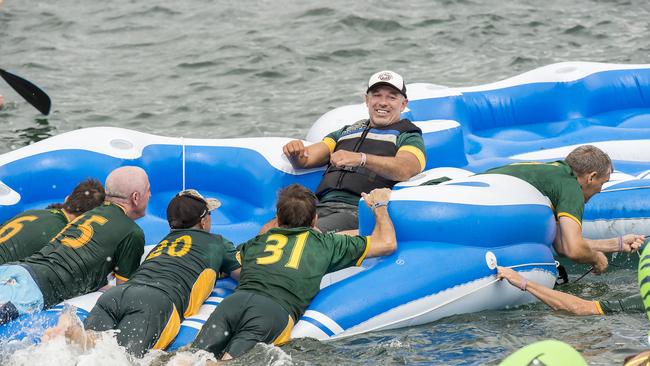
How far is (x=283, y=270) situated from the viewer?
4785 millimetres

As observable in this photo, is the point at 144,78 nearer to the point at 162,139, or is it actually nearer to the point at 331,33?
the point at 331,33

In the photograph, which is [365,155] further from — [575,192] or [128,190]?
[128,190]

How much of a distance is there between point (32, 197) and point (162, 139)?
935 mm

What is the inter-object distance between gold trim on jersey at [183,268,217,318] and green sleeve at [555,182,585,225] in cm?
191

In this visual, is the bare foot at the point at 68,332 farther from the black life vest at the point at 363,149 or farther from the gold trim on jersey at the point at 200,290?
the black life vest at the point at 363,149

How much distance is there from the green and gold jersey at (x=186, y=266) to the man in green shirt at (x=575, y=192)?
Result: 67.1 inches

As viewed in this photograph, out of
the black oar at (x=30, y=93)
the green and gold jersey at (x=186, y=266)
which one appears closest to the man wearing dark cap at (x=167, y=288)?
the green and gold jersey at (x=186, y=266)

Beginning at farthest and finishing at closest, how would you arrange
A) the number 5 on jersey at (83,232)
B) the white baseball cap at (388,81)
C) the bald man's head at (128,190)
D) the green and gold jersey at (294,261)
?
the white baseball cap at (388,81) → the bald man's head at (128,190) → the number 5 on jersey at (83,232) → the green and gold jersey at (294,261)

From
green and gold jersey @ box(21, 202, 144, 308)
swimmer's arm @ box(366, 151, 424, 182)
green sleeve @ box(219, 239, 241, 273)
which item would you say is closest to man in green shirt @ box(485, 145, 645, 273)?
swimmer's arm @ box(366, 151, 424, 182)

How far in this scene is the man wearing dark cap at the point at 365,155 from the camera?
231 inches

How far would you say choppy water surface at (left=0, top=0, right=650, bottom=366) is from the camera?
986 cm

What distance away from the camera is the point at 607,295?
5.50 metres

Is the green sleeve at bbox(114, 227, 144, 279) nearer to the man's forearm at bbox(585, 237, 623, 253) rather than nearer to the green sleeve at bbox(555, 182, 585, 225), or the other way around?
the green sleeve at bbox(555, 182, 585, 225)

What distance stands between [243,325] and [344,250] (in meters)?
0.68
